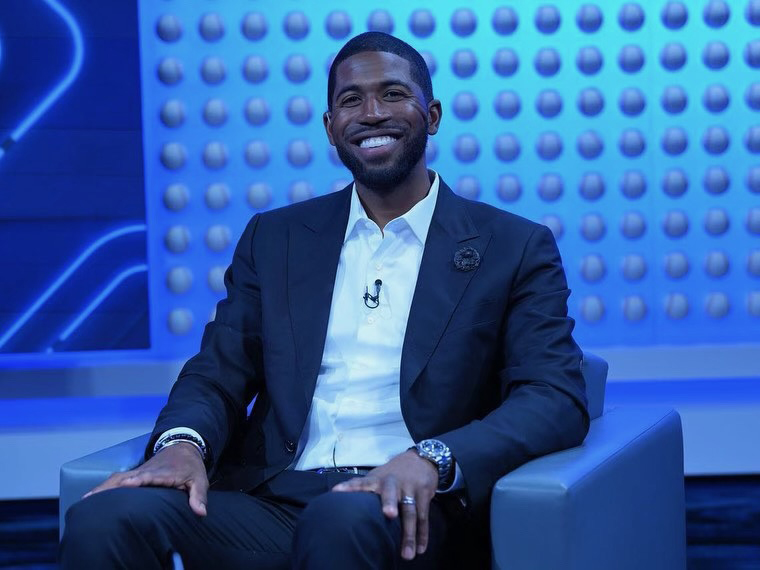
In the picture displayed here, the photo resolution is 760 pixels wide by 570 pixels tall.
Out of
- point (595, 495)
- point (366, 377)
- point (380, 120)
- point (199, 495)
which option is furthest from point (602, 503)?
point (380, 120)

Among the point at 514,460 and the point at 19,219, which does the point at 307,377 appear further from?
the point at 19,219

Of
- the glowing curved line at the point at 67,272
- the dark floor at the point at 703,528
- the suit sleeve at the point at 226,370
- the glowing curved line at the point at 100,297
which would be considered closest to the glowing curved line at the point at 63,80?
the glowing curved line at the point at 67,272

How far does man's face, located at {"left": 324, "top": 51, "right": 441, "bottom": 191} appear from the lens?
1.96 meters

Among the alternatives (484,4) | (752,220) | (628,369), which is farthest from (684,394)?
(484,4)

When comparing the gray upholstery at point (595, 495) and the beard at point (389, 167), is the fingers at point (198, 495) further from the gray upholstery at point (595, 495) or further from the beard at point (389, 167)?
the beard at point (389, 167)

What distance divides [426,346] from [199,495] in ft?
1.50

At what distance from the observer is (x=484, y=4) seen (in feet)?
10.4

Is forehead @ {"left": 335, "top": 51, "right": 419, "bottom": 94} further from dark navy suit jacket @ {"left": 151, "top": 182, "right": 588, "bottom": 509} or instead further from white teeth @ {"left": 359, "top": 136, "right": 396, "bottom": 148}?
dark navy suit jacket @ {"left": 151, "top": 182, "right": 588, "bottom": 509}

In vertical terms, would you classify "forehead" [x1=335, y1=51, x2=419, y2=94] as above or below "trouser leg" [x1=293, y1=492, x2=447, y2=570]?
above

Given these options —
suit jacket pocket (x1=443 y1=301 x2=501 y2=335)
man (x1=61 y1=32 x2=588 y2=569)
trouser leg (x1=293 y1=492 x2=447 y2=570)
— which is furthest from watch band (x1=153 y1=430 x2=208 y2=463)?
suit jacket pocket (x1=443 y1=301 x2=501 y2=335)

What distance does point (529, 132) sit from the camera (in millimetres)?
3197

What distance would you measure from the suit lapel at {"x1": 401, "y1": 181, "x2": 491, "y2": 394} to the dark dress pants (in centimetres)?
24

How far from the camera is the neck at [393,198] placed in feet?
6.55

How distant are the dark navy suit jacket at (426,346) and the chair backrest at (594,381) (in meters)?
0.19
